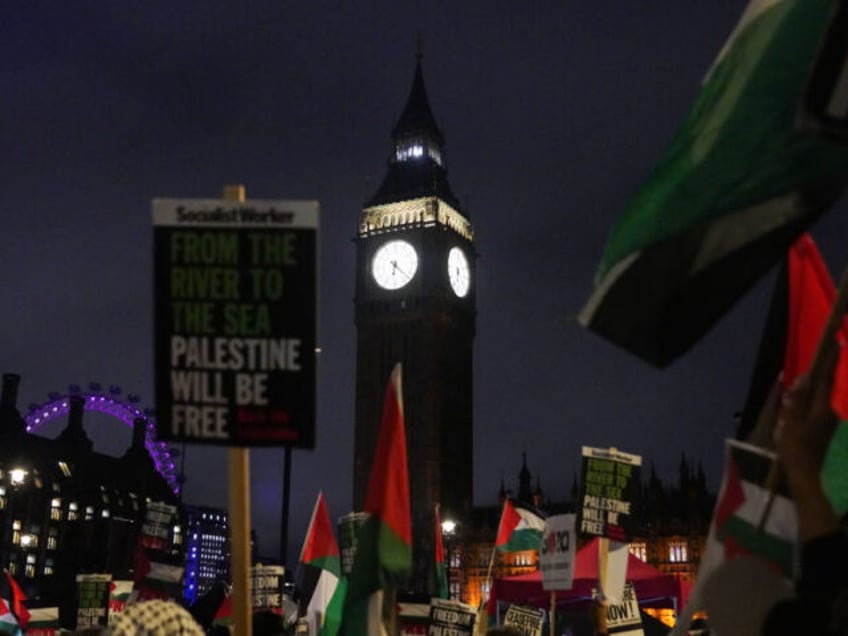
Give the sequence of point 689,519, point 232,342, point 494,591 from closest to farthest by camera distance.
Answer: point 232,342 < point 494,591 < point 689,519

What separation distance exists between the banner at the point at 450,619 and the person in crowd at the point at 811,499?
28.8 ft

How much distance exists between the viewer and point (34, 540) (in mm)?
79125

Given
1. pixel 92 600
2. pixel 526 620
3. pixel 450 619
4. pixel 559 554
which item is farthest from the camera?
pixel 92 600

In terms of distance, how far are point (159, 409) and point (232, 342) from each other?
16.1 inches

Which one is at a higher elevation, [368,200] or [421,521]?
[368,200]

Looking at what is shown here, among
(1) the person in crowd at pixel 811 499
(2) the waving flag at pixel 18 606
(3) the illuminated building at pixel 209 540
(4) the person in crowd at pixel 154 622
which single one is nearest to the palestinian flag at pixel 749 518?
(1) the person in crowd at pixel 811 499

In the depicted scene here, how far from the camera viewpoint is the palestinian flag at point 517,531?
16.6 meters

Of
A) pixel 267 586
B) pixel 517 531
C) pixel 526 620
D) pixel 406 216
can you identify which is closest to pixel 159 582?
pixel 267 586

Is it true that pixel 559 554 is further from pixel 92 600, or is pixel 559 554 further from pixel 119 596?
pixel 119 596

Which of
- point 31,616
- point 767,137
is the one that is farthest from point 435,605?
point 767,137

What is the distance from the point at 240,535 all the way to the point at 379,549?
1902mm

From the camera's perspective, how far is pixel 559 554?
1085 cm

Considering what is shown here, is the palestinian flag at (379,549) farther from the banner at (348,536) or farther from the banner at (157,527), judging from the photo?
the banner at (157,527)

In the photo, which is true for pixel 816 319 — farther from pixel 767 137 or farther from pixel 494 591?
pixel 494 591
